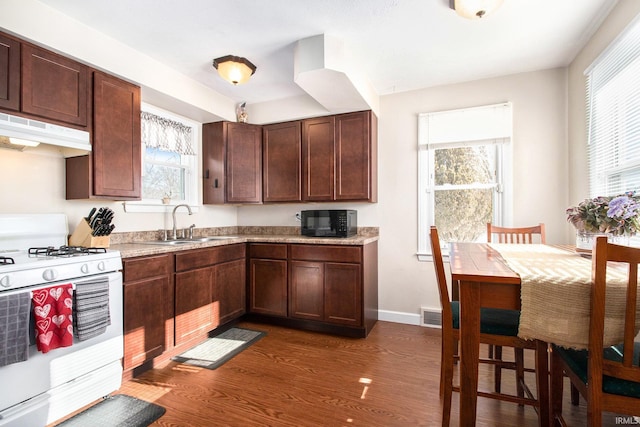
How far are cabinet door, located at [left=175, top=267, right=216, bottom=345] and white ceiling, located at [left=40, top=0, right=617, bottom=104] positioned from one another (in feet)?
6.22

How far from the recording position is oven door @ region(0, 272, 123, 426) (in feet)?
4.98

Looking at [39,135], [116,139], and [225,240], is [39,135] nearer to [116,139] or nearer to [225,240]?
[116,139]

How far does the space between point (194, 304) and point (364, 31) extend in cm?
263

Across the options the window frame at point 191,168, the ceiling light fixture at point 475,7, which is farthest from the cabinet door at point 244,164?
the ceiling light fixture at point 475,7

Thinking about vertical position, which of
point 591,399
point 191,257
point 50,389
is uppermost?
point 191,257

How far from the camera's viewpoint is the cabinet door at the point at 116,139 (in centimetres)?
225

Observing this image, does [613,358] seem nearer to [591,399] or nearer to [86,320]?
[591,399]

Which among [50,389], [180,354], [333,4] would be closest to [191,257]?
[180,354]

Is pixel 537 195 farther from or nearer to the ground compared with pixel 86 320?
farther from the ground

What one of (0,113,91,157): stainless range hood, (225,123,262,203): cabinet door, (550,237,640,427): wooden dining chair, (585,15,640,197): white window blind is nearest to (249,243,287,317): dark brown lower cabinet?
(225,123,262,203): cabinet door

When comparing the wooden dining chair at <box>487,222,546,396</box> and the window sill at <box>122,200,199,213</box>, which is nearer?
the wooden dining chair at <box>487,222,546,396</box>

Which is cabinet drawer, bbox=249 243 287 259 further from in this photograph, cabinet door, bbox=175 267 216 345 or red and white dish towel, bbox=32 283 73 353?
red and white dish towel, bbox=32 283 73 353

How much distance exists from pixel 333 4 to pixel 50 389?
2.83 m

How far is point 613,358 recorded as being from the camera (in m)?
1.13
